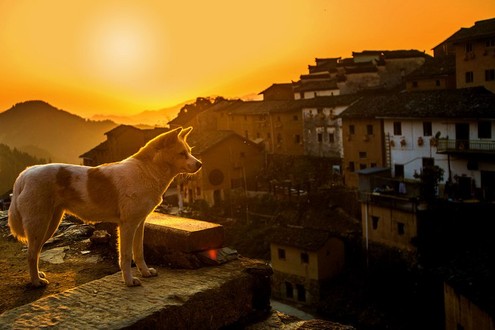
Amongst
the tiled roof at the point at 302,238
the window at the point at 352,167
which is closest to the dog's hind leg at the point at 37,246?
the tiled roof at the point at 302,238

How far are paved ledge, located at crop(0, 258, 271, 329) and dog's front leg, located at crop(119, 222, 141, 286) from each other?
0.10 m

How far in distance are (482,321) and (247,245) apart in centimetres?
1739

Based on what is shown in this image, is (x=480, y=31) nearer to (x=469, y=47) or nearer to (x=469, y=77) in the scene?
(x=469, y=47)

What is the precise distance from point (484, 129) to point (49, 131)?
62.3 m

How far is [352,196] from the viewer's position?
3155 centimetres

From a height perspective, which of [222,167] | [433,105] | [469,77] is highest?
[469,77]

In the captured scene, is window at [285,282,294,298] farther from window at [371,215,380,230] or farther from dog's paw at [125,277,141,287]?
dog's paw at [125,277,141,287]

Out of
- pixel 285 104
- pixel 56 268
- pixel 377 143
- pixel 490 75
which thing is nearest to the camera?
pixel 56 268

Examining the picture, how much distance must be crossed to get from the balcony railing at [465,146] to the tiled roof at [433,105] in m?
1.35

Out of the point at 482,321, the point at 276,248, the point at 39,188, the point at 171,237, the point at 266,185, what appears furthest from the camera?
the point at 266,185

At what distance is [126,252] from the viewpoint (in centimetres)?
511

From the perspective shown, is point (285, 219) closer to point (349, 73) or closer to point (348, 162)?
point (348, 162)

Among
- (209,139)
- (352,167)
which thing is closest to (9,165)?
(209,139)

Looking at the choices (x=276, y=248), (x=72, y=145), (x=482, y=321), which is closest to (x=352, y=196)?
(x=276, y=248)
